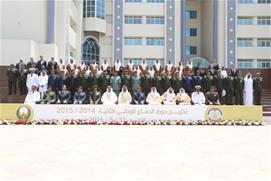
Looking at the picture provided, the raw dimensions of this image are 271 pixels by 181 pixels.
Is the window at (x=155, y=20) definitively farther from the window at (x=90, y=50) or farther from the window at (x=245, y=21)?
the window at (x=245, y=21)

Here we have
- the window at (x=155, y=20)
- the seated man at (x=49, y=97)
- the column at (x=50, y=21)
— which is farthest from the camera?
the window at (x=155, y=20)

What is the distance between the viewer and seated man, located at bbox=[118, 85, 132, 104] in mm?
16359

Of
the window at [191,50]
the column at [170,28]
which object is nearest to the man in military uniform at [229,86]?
the column at [170,28]

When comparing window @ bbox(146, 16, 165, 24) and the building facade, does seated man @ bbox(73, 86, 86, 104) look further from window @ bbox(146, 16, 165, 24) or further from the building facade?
window @ bbox(146, 16, 165, 24)

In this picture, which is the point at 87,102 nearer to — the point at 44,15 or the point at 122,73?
the point at 122,73

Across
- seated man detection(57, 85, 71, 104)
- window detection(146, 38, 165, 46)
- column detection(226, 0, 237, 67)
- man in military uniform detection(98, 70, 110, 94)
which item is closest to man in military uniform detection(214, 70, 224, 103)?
man in military uniform detection(98, 70, 110, 94)

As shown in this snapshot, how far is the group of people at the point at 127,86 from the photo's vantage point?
1634 centimetres

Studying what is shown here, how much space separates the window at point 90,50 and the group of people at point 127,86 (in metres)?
18.4

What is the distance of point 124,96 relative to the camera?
16.5 m
